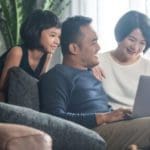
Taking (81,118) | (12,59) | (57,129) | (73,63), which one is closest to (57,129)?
(57,129)

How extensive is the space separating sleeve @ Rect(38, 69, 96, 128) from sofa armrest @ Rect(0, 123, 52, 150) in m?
0.71

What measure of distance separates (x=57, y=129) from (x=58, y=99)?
0.39 metres

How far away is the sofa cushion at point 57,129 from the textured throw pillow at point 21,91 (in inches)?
14.9

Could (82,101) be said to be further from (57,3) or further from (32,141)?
(57,3)

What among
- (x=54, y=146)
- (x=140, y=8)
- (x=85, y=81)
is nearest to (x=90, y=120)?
(x=85, y=81)

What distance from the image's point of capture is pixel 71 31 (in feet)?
6.31

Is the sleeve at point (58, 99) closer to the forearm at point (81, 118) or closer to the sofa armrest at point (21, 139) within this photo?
the forearm at point (81, 118)

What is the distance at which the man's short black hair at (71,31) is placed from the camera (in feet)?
6.26

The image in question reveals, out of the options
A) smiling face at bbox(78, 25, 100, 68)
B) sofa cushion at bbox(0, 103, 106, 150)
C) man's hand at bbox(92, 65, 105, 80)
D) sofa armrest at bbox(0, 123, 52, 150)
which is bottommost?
man's hand at bbox(92, 65, 105, 80)

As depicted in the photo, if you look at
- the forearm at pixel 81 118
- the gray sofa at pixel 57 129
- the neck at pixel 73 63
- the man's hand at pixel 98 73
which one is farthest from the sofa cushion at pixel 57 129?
the man's hand at pixel 98 73

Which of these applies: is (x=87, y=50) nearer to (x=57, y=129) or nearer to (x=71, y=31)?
(x=71, y=31)

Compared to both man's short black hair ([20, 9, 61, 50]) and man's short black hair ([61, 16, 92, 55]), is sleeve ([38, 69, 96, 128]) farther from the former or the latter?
man's short black hair ([20, 9, 61, 50])

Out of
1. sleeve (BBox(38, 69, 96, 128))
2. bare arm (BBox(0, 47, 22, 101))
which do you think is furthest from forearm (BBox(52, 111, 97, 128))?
bare arm (BBox(0, 47, 22, 101))

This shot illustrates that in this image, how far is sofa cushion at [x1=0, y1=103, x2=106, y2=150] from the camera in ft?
4.14
